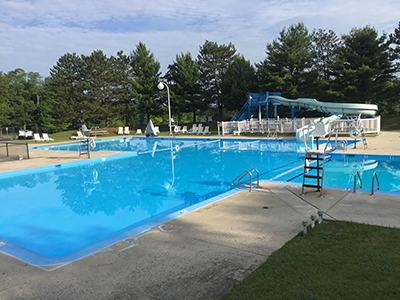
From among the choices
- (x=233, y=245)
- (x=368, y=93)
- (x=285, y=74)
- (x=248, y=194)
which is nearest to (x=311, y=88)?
(x=285, y=74)

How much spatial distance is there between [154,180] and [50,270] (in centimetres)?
731

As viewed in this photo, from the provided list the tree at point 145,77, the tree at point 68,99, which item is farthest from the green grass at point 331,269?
the tree at point 145,77

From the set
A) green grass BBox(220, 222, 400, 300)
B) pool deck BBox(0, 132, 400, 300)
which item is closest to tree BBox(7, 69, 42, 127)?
pool deck BBox(0, 132, 400, 300)

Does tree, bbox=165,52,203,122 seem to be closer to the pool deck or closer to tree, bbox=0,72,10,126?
tree, bbox=0,72,10,126

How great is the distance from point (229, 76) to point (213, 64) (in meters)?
4.44

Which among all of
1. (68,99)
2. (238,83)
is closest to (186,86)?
(238,83)

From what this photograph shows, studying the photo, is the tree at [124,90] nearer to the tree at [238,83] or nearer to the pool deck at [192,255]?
the tree at [238,83]

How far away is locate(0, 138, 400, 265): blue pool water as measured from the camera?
20.3 ft

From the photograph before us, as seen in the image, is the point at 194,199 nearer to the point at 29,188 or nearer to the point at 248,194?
the point at 248,194

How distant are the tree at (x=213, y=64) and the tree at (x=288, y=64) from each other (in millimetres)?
7007

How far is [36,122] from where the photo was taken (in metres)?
49.6

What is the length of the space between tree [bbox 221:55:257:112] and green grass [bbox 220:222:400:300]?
3227cm

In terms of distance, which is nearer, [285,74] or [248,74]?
[285,74]

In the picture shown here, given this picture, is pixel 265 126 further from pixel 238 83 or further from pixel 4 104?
pixel 4 104
